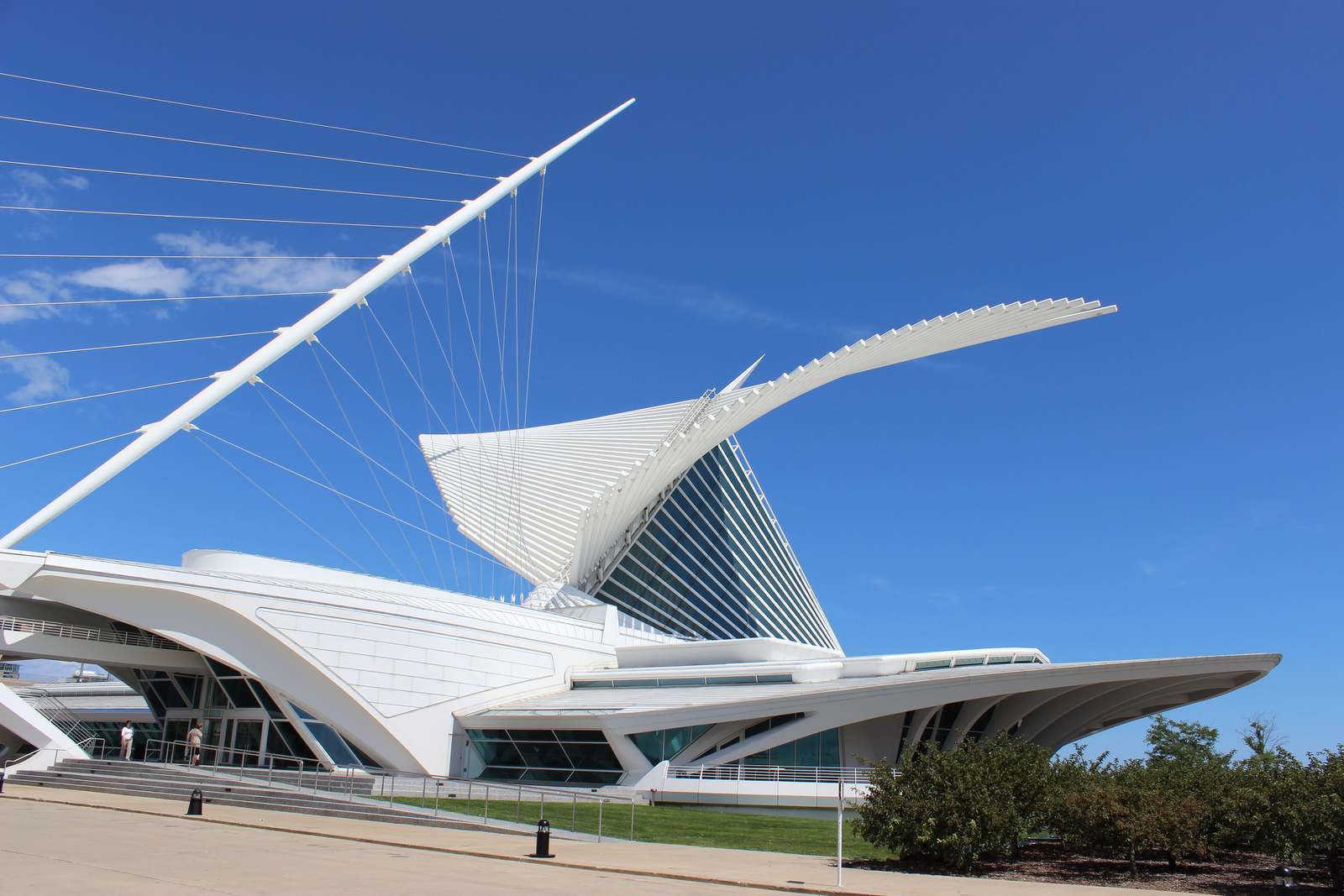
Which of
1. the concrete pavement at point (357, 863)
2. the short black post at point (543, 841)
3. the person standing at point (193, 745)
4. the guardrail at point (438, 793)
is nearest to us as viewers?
the concrete pavement at point (357, 863)

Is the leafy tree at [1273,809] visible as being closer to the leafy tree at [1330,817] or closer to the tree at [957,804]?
the leafy tree at [1330,817]

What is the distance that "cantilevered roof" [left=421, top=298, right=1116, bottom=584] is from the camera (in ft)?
156

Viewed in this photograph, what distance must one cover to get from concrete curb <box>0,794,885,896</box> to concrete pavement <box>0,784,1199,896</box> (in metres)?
0.03

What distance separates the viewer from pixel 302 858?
14070 millimetres

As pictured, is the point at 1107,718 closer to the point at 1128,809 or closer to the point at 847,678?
the point at 847,678

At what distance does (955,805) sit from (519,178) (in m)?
23.1

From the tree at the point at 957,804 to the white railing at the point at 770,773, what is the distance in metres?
12.0

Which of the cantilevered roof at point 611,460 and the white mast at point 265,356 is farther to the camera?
the cantilevered roof at point 611,460

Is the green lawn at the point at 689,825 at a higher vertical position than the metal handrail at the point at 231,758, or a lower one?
lower

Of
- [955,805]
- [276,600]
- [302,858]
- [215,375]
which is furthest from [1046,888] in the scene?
[276,600]

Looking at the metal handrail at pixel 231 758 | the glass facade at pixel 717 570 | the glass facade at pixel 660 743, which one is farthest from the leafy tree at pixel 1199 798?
the glass facade at pixel 717 570

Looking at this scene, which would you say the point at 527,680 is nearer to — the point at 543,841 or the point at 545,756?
the point at 545,756

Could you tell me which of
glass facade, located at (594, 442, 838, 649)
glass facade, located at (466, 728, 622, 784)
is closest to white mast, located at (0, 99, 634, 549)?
glass facade, located at (466, 728, 622, 784)

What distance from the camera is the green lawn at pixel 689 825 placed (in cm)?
2027
